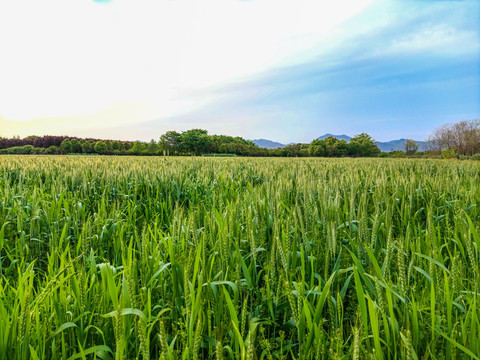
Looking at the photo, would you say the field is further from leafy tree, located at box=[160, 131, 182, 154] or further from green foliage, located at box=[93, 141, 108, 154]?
leafy tree, located at box=[160, 131, 182, 154]

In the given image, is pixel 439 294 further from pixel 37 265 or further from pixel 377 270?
pixel 37 265

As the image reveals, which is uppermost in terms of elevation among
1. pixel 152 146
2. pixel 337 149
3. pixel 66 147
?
pixel 152 146

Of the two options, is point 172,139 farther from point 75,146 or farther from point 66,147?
point 66,147

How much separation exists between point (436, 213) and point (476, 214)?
449 millimetres

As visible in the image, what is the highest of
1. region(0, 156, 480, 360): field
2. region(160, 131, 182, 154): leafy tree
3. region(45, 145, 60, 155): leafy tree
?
region(160, 131, 182, 154): leafy tree

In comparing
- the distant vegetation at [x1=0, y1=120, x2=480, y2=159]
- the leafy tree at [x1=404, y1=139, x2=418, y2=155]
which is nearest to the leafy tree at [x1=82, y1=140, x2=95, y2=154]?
the distant vegetation at [x1=0, y1=120, x2=480, y2=159]

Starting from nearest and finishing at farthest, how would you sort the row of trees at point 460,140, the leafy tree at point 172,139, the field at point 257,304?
the field at point 257,304 < the row of trees at point 460,140 < the leafy tree at point 172,139

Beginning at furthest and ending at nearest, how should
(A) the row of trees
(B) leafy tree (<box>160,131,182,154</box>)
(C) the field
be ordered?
(B) leafy tree (<box>160,131,182,154</box>), (A) the row of trees, (C) the field

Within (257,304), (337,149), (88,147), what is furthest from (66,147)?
(257,304)

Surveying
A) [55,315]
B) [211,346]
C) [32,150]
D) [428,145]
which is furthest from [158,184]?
[428,145]

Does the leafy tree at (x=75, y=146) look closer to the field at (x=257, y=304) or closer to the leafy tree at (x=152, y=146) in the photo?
the leafy tree at (x=152, y=146)

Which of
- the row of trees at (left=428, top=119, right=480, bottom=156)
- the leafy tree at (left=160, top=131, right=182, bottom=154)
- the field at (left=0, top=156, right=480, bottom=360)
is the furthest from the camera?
the leafy tree at (left=160, top=131, right=182, bottom=154)

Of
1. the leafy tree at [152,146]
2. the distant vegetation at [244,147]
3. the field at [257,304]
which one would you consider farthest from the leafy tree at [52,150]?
the field at [257,304]

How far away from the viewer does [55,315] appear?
5.34 feet
